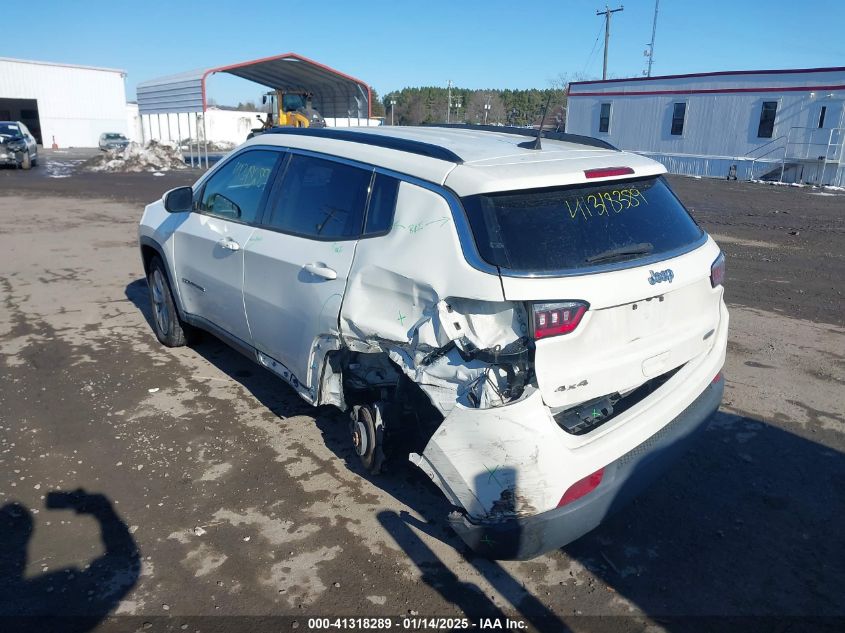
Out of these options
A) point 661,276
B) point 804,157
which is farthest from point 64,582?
point 804,157

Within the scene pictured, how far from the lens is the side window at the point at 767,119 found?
28.4 metres

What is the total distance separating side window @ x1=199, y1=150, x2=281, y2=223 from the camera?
4.27 meters

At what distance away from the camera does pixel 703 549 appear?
3135 millimetres

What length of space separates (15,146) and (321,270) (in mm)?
27614

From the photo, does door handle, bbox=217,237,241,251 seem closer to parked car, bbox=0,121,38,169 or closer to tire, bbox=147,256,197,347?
tire, bbox=147,256,197,347

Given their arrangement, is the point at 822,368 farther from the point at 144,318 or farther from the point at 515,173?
the point at 144,318

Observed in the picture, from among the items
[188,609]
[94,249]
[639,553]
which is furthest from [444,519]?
[94,249]

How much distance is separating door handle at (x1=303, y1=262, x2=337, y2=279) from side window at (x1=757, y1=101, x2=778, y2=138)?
3081 cm

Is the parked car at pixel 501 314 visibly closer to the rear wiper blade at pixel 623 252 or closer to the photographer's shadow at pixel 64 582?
the rear wiper blade at pixel 623 252

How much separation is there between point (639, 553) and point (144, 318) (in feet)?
17.8

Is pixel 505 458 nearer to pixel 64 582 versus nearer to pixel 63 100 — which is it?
pixel 64 582

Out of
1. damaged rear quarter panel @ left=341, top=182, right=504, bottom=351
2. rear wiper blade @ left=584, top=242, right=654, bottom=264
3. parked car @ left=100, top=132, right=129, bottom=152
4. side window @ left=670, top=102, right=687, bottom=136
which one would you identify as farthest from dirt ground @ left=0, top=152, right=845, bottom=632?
parked car @ left=100, top=132, right=129, bottom=152

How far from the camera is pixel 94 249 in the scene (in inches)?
399

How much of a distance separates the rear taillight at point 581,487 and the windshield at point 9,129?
29.8 m
